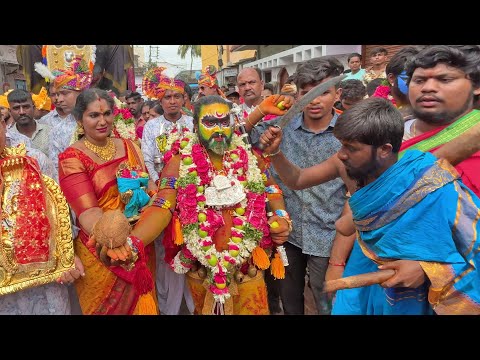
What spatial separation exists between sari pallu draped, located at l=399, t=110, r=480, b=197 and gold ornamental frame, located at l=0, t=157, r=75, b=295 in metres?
2.21

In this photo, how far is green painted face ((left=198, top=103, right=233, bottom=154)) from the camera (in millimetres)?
2994

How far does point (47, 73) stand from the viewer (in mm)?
4898

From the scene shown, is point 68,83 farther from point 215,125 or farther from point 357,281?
point 357,281

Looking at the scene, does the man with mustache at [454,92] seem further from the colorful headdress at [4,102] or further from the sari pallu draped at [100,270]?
the colorful headdress at [4,102]

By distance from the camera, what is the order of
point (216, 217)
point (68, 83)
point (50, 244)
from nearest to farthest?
point (50, 244)
point (216, 217)
point (68, 83)

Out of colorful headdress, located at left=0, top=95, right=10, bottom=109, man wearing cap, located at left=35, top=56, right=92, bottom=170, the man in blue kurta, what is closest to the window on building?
colorful headdress, located at left=0, top=95, right=10, bottom=109

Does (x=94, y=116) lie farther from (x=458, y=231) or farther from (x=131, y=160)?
(x=458, y=231)

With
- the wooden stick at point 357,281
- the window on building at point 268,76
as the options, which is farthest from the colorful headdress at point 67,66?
the window on building at point 268,76

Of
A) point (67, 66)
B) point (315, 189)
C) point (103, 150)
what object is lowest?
point (315, 189)

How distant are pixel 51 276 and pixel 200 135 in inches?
57.2

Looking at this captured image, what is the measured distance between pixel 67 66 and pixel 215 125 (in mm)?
2825

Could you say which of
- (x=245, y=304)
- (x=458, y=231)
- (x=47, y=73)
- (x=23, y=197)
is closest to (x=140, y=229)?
(x=23, y=197)

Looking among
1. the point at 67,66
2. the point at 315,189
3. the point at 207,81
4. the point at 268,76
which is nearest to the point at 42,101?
the point at 67,66

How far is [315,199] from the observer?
323 centimetres
